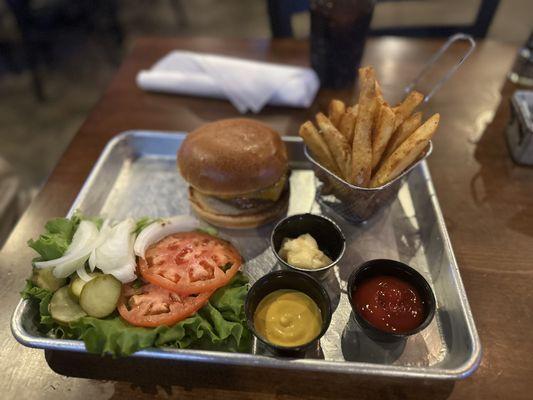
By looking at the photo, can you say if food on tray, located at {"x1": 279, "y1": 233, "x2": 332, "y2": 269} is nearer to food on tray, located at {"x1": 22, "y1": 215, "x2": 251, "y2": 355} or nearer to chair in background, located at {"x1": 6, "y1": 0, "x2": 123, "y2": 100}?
food on tray, located at {"x1": 22, "y1": 215, "x2": 251, "y2": 355}

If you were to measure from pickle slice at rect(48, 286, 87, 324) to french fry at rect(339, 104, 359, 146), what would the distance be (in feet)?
4.07

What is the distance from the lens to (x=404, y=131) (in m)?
1.65

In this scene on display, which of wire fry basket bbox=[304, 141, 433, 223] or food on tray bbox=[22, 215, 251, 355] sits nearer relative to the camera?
food on tray bbox=[22, 215, 251, 355]

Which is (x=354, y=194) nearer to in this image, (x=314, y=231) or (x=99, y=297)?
(x=314, y=231)

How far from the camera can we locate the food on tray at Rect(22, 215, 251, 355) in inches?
54.2

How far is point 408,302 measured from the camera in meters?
1.46

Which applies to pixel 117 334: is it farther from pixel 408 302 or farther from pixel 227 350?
pixel 408 302

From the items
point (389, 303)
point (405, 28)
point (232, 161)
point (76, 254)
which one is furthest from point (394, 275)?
point (405, 28)

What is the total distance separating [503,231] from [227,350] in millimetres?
1372

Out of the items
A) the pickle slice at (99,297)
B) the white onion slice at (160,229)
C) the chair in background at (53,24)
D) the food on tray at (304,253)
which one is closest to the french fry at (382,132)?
the food on tray at (304,253)

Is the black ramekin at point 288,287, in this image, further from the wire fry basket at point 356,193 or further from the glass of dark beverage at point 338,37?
the glass of dark beverage at point 338,37

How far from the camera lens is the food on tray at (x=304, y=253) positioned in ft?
5.13

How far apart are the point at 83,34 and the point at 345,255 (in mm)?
6137

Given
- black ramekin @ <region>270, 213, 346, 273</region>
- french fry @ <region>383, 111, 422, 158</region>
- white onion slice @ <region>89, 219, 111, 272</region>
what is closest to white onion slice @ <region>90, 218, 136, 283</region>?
white onion slice @ <region>89, 219, 111, 272</region>
